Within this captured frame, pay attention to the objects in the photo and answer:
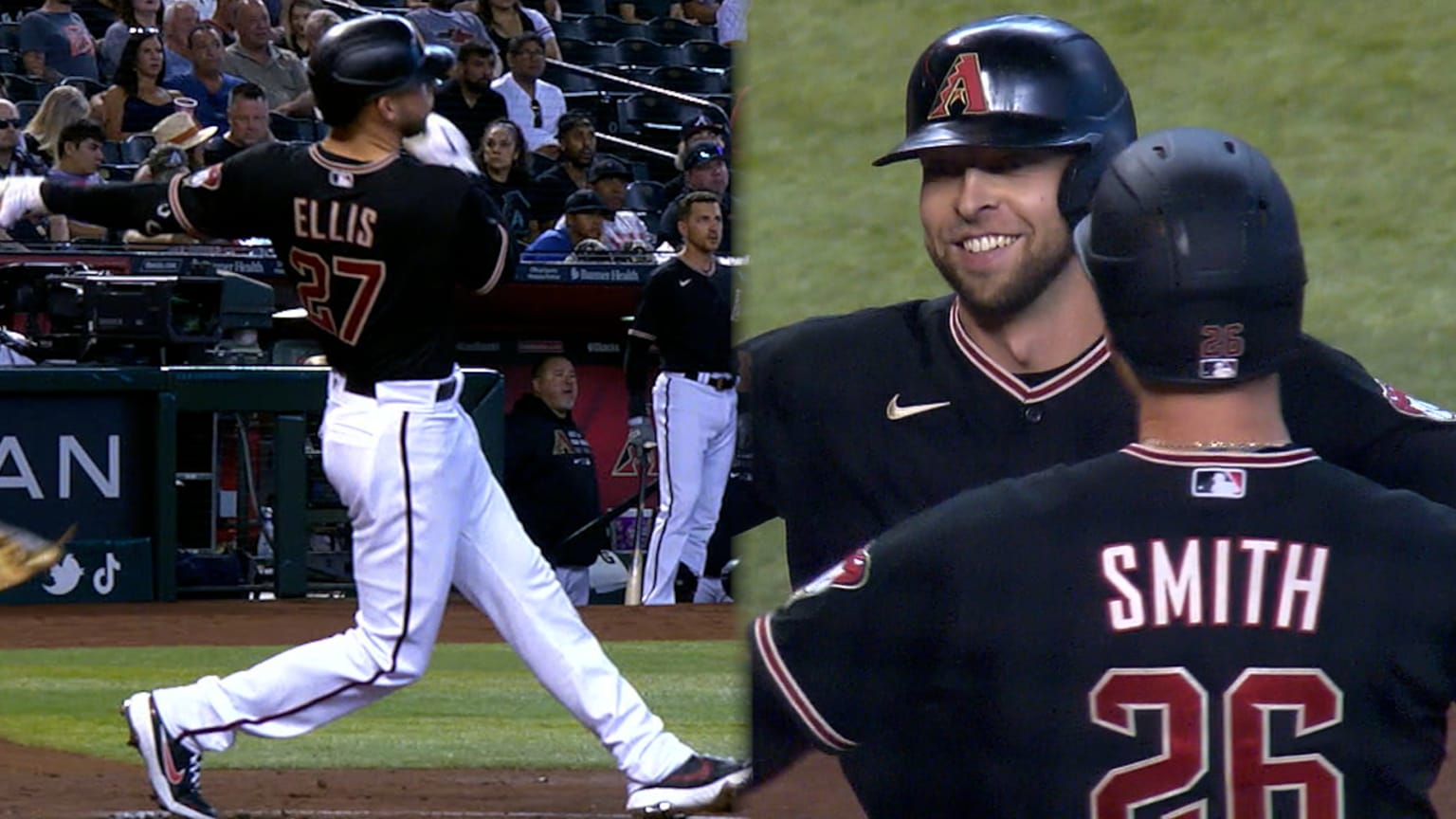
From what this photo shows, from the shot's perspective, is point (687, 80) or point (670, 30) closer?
point (687, 80)

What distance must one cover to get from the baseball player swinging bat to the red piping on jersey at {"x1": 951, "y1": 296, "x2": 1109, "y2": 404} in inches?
184

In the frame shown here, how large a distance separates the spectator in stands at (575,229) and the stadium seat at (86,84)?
2048 millimetres

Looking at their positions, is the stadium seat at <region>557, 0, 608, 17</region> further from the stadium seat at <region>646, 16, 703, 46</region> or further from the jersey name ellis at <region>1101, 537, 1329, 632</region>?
the jersey name ellis at <region>1101, 537, 1329, 632</region>

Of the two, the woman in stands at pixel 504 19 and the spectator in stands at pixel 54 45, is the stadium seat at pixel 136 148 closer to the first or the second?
the spectator in stands at pixel 54 45

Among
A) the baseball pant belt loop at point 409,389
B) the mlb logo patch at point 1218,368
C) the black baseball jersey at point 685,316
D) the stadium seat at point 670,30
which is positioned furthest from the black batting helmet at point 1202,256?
the stadium seat at point 670,30

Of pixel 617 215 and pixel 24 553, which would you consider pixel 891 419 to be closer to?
pixel 24 553

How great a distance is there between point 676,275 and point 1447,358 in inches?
241

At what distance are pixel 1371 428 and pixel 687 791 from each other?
7.74 feet

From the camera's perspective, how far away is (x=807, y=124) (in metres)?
1.66

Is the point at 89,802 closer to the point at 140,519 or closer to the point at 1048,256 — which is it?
the point at 1048,256

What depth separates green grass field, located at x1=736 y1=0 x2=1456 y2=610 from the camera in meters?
1.57

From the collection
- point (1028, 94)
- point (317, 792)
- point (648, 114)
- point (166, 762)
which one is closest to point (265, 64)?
point (648, 114)

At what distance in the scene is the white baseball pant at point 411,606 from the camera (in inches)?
151

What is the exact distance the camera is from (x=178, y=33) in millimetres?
9500
